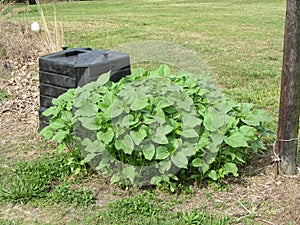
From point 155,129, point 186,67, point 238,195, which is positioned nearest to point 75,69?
point 155,129

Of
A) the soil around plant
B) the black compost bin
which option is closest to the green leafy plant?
the soil around plant

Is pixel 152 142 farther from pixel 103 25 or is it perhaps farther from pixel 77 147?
pixel 103 25

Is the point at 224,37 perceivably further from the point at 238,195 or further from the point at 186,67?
the point at 238,195

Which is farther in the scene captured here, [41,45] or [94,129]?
[41,45]

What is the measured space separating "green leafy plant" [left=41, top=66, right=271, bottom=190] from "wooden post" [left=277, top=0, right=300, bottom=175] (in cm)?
18

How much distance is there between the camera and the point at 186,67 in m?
6.73

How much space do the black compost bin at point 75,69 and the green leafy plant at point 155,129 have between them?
42cm

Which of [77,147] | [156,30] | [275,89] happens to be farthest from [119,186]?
[156,30]

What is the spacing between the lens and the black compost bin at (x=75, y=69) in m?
3.88

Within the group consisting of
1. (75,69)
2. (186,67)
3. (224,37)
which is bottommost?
(186,67)

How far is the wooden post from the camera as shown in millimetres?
3113

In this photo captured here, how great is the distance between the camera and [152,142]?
3.09m

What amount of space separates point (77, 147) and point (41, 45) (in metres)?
4.87

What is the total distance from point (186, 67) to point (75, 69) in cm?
308
